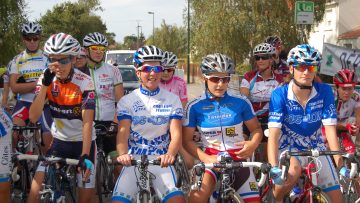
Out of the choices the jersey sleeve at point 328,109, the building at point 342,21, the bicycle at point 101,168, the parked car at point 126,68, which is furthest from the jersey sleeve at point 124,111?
the building at point 342,21

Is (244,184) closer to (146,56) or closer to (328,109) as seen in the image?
(328,109)

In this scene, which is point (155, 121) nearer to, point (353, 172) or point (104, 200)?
point (353, 172)

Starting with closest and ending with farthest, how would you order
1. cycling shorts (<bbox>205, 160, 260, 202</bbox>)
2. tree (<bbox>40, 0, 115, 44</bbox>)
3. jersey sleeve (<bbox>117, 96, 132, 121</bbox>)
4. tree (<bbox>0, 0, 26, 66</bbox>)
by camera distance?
cycling shorts (<bbox>205, 160, 260, 202</bbox>) → jersey sleeve (<bbox>117, 96, 132, 121</bbox>) → tree (<bbox>0, 0, 26, 66</bbox>) → tree (<bbox>40, 0, 115, 44</bbox>)

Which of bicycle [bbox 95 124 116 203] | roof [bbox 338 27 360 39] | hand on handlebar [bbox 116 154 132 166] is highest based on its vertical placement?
roof [bbox 338 27 360 39]

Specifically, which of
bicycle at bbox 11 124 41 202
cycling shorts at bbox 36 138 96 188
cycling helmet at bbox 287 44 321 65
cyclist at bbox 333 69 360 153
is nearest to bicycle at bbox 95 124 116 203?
bicycle at bbox 11 124 41 202

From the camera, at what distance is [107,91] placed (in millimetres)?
7129

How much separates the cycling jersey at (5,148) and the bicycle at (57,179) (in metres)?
0.39

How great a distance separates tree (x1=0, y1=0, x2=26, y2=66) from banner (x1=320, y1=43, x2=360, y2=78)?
11.1 meters

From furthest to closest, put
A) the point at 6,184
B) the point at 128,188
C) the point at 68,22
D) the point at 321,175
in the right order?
the point at 68,22, the point at 6,184, the point at 321,175, the point at 128,188

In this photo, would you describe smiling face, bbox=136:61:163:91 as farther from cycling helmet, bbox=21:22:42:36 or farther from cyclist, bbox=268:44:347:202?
cycling helmet, bbox=21:22:42:36

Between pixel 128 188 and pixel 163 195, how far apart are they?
1.04ft

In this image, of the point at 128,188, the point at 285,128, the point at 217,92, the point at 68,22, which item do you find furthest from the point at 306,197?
the point at 68,22

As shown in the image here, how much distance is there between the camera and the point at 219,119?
504 cm

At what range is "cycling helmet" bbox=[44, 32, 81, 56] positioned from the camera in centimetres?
505
